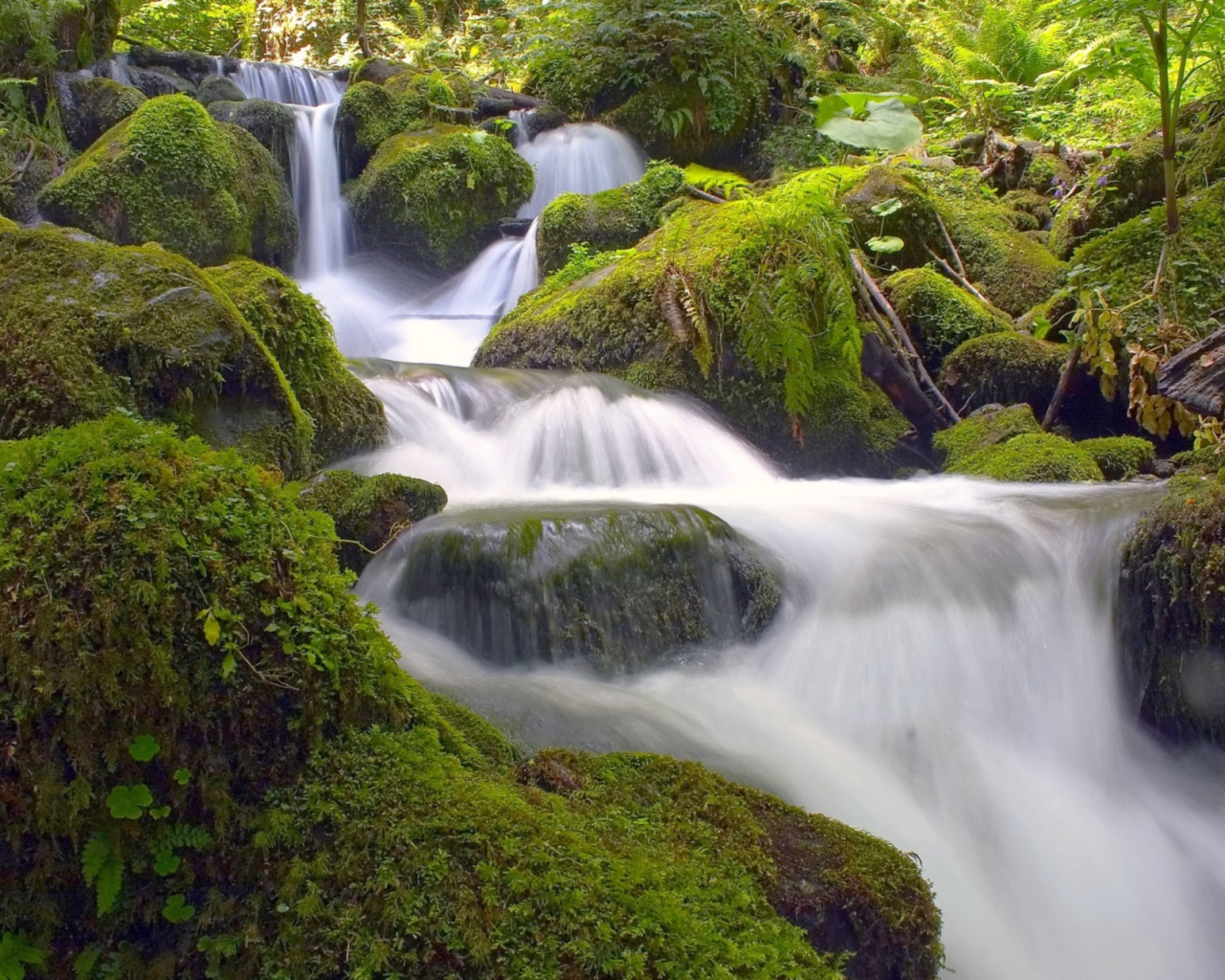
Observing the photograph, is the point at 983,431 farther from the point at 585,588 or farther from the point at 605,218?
the point at 605,218

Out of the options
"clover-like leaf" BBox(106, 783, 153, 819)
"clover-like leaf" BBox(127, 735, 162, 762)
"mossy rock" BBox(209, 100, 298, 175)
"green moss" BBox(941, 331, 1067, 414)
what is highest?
"mossy rock" BBox(209, 100, 298, 175)

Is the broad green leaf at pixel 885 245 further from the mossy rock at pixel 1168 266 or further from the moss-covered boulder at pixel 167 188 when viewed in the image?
the moss-covered boulder at pixel 167 188

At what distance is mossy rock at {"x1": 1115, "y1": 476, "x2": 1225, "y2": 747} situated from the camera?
3.84 m

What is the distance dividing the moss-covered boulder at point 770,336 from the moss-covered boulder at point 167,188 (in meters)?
4.70

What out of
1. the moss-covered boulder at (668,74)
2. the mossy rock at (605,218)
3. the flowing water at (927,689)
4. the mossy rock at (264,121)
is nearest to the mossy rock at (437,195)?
the mossy rock at (264,121)

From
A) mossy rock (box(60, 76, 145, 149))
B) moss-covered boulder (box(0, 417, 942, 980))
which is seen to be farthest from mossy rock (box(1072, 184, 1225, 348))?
mossy rock (box(60, 76, 145, 149))

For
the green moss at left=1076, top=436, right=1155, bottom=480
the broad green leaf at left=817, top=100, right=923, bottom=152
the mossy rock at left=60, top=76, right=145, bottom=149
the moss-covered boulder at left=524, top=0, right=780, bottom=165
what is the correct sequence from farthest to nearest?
the moss-covered boulder at left=524, top=0, right=780, bottom=165 → the mossy rock at left=60, top=76, right=145, bottom=149 → the green moss at left=1076, top=436, right=1155, bottom=480 → the broad green leaf at left=817, top=100, right=923, bottom=152

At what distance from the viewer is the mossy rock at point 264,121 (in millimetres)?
11539

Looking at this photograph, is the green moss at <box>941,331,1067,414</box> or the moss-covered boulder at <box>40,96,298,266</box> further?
the moss-covered boulder at <box>40,96,298,266</box>

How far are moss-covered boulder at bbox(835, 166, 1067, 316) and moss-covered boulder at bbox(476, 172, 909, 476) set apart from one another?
1.63m

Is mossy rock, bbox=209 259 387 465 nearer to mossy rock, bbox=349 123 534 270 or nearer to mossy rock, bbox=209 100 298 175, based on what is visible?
mossy rock, bbox=349 123 534 270

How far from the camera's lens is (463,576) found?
4051 mm

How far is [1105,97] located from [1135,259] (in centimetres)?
656

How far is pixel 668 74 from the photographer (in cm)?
1371
